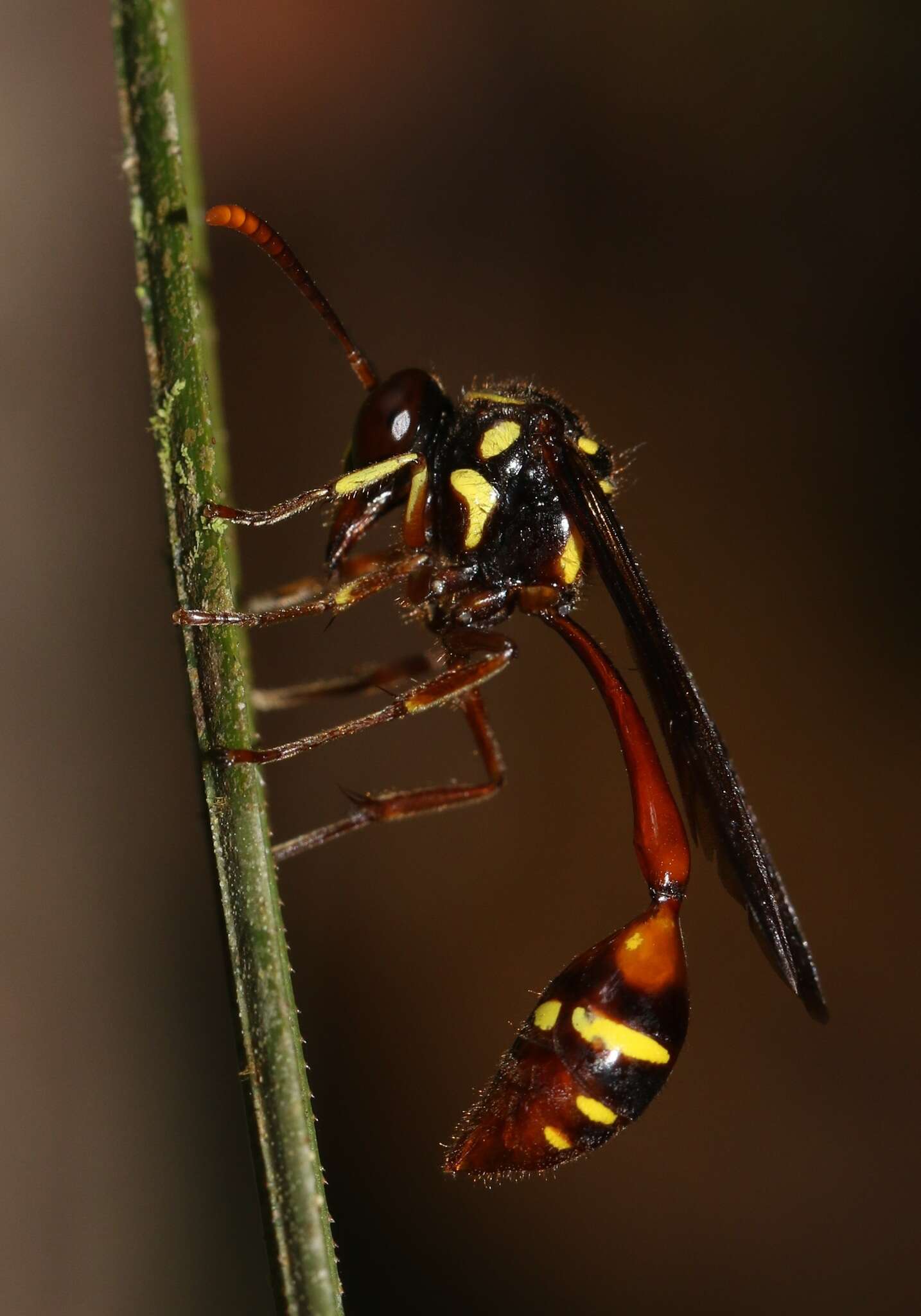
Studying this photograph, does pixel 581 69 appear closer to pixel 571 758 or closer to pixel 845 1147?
pixel 571 758

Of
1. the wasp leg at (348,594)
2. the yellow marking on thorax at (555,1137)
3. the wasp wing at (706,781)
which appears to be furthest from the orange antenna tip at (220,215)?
the yellow marking on thorax at (555,1137)

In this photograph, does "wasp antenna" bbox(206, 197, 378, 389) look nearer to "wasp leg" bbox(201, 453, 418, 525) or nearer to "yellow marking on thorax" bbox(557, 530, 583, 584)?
"wasp leg" bbox(201, 453, 418, 525)

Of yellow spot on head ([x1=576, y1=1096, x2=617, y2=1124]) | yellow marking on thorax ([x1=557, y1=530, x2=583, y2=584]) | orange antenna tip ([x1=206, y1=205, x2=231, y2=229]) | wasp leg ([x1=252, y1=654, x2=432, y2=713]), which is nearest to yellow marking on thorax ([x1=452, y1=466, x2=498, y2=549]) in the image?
yellow marking on thorax ([x1=557, y1=530, x2=583, y2=584])

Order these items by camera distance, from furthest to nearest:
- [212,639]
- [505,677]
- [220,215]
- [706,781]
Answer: [505,677], [706,781], [220,215], [212,639]

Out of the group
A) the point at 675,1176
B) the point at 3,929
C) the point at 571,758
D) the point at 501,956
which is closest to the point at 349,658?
the point at 571,758

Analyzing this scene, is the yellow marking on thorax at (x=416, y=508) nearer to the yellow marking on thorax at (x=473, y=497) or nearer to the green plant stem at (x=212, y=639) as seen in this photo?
the yellow marking on thorax at (x=473, y=497)

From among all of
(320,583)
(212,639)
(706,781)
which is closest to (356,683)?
(320,583)

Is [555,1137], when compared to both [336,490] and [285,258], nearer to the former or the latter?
[336,490]
